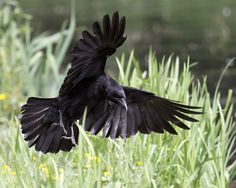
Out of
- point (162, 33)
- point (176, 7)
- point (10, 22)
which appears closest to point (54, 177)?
point (10, 22)

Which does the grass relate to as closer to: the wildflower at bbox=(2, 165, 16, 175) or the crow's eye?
the wildflower at bbox=(2, 165, 16, 175)

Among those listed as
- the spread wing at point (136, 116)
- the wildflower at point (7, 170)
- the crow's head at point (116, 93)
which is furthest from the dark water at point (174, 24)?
the crow's head at point (116, 93)

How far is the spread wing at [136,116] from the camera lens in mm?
3447

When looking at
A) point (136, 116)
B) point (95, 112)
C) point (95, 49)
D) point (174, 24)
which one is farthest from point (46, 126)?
point (174, 24)

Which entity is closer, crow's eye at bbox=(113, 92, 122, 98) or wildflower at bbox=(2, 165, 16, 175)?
crow's eye at bbox=(113, 92, 122, 98)

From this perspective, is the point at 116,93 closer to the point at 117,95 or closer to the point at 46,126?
the point at 117,95

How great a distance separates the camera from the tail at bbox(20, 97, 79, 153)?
3441 mm

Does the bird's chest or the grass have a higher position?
the bird's chest

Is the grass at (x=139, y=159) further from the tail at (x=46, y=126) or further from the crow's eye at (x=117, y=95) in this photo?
the crow's eye at (x=117, y=95)

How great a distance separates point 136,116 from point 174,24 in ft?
38.6

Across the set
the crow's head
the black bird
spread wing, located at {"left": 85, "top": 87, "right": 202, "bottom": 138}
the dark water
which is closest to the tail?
the black bird

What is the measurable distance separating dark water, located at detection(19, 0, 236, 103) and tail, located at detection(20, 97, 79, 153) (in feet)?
18.9

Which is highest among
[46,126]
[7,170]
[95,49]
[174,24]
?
[174,24]

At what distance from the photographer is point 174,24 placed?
15156 millimetres
